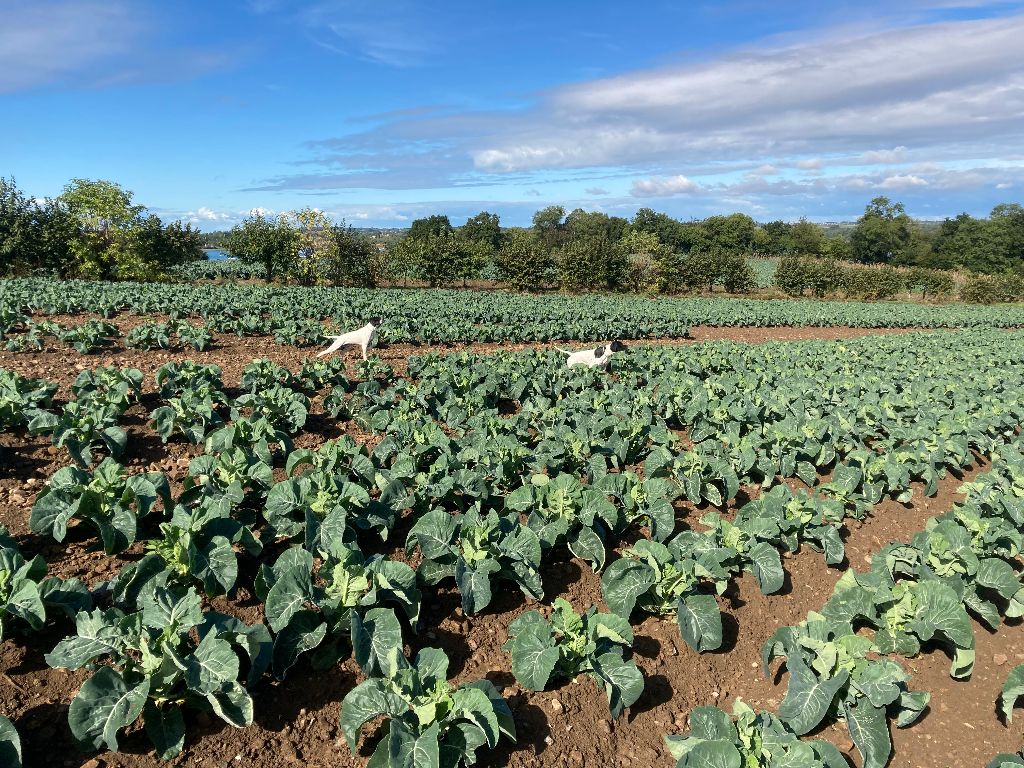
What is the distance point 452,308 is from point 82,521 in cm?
1948

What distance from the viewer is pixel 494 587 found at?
4961 millimetres

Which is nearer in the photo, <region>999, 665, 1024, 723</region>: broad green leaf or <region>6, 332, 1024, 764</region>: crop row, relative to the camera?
<region>6, 332, 1024, 764</region>: crop row

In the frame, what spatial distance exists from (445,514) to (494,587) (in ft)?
2.43

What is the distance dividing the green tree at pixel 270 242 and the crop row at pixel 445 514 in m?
29.9

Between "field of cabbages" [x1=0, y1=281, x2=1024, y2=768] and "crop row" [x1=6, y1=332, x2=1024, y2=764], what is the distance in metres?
0.03

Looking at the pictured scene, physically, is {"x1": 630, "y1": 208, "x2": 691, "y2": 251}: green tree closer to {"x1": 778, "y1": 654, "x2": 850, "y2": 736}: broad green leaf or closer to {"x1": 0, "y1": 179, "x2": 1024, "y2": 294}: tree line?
{"x1": 0, "y1": 179, "x2": 1024, "y2": 294}: tree line

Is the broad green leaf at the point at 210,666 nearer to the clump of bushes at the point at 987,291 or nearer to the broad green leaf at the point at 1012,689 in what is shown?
the broad green leaf at the point at 1012,689

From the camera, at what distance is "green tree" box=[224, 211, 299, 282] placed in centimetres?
3750

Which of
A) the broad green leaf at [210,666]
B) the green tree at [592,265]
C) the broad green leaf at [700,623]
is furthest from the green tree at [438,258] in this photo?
the broad green leaf at [210,666]

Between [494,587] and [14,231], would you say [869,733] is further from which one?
[14,231]

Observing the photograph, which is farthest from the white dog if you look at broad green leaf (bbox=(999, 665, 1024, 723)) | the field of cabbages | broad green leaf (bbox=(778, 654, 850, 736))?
broad green leaf (bbox=(999, 665, 1024, 723))

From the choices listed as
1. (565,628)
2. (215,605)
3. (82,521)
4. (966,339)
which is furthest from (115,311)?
(966,339)

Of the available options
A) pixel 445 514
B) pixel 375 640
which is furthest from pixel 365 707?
pixel 445 514

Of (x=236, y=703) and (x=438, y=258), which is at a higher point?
(x=438, y=258)
